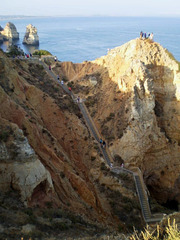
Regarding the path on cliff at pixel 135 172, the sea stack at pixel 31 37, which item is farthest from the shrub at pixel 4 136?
the sea stack at pixel 31 37

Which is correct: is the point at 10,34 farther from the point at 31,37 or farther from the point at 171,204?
the point at 171,204

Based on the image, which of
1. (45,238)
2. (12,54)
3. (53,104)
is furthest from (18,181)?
(12,54)

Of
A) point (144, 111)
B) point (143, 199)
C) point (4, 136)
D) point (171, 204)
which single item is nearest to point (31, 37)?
point (144, 111)

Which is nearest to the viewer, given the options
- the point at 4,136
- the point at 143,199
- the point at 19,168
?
the point at 19,168

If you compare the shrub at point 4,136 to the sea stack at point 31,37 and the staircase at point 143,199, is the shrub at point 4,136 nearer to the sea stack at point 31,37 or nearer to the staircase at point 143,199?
the staircase at point 143,199

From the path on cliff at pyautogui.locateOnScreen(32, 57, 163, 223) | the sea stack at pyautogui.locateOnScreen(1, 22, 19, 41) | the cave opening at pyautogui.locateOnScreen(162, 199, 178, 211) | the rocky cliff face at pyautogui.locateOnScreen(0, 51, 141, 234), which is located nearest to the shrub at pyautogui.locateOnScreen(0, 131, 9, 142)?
the rocky cliff face at pyautogui.locateOnScreen(0, 51, 141, 234)

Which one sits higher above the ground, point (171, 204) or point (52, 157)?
point (52, 157)
